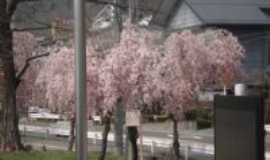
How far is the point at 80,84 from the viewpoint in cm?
1091

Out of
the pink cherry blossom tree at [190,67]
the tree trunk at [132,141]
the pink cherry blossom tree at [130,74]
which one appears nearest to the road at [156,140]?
the pink cherry blossom tree at [190,67]

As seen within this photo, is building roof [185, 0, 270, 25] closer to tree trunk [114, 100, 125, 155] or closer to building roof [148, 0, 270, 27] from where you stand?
building roof [148, 0, 270, 27]

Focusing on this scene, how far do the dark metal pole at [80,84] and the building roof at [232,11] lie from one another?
36.0 metres

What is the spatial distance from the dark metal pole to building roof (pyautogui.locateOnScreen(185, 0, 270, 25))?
1416 inches

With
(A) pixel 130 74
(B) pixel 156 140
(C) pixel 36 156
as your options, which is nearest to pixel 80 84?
(A) pixel 130 74

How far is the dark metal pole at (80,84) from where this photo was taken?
10812 mm

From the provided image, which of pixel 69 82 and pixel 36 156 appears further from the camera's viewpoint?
pixel 36 156

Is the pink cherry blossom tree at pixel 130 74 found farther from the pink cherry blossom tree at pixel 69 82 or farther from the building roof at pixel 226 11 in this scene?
the building roof at pixel 226 11

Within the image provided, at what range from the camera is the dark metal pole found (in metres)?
10.8

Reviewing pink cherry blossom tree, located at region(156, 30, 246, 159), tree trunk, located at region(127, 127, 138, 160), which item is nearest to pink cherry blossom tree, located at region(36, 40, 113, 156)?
tree trunk, located at region(127, 127, 138, 160)

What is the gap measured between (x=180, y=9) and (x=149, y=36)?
33.2m

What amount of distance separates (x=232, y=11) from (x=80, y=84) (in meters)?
39.1

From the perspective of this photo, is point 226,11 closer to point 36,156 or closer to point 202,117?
point 202,117

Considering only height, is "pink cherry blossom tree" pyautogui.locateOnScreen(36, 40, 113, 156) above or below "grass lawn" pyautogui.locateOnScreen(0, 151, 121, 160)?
above
